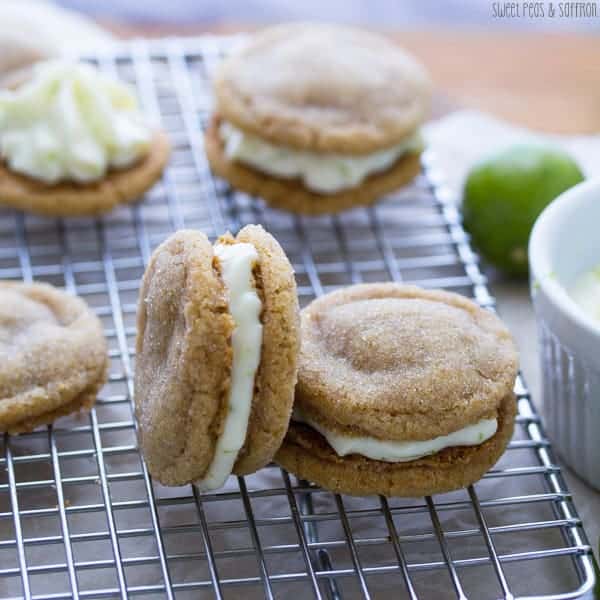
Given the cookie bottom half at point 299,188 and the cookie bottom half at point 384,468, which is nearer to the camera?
the cookie bottom half at point 384,468

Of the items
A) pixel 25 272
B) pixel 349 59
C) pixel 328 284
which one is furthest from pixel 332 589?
pixel 349 59

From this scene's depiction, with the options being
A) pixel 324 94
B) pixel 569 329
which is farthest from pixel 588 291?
pixel 324 94

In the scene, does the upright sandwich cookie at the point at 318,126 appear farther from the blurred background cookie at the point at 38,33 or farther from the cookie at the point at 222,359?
the cookie at the point at 222,359

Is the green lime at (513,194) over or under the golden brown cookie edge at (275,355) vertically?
under

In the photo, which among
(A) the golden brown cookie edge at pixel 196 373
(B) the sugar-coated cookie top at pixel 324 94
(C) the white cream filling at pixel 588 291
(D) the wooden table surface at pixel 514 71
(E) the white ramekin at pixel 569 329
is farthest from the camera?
(D) the wooden table surface at pixel 514 71

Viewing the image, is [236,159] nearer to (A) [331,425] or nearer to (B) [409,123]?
(B) [409,123]

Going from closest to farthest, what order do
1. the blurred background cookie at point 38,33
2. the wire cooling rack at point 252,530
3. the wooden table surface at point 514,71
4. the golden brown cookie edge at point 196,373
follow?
the golden brown cookie edge at point 196,373, the wire cooling rack at point 252,530, the blurred background cookie at point 38,33, the wooden table surface at point 514,71

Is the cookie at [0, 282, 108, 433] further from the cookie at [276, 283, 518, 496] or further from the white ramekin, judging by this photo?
the white ramekin

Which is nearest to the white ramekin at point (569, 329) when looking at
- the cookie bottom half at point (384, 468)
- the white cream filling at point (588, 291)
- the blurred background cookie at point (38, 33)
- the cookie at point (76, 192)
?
the white cream filling at point (588, 291)

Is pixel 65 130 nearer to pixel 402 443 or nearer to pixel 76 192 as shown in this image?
pixel 76 192

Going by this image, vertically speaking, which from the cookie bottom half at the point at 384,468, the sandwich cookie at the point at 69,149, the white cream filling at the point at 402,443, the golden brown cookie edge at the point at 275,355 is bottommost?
the sandwich cookie at the point at 69,149
